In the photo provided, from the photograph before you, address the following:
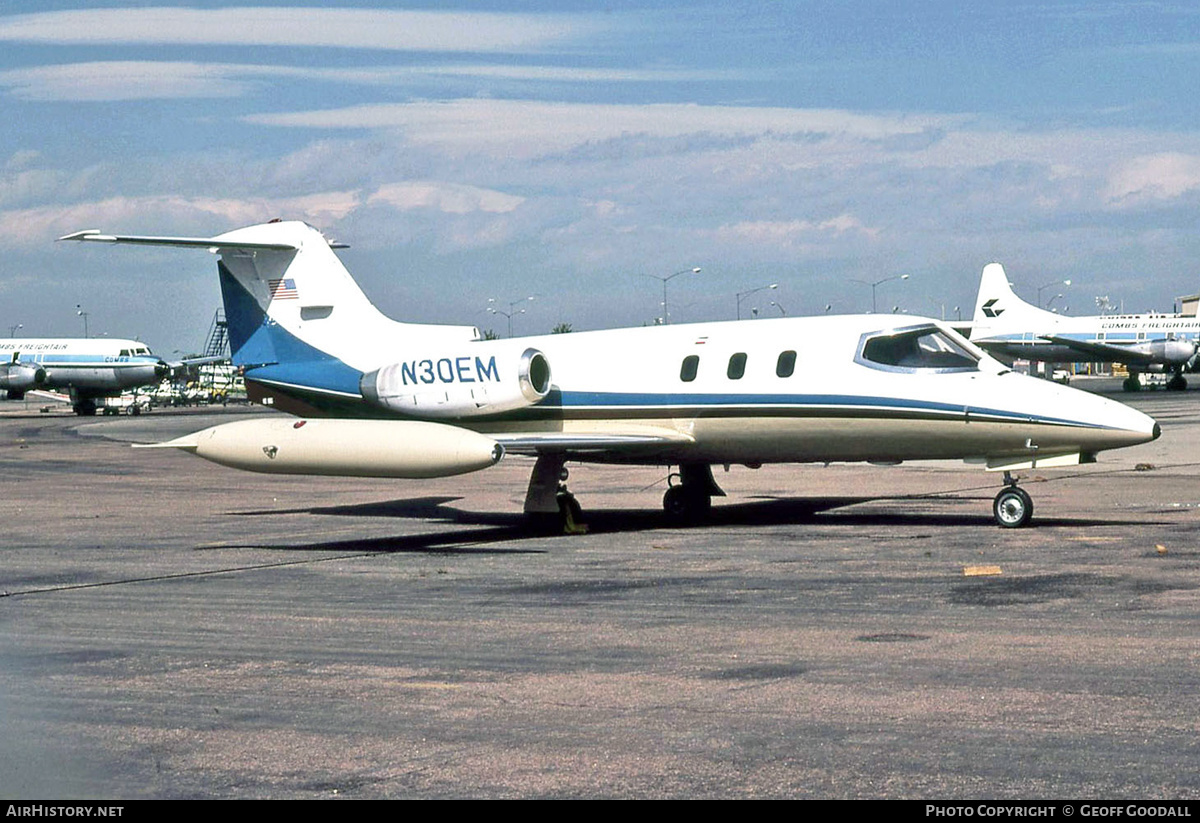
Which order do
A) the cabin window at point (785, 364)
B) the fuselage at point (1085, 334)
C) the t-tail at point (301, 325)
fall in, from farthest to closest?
the fuselage at point (1085, 334), the t-tail at point (301, 325), the cabin window at point (785, 364)

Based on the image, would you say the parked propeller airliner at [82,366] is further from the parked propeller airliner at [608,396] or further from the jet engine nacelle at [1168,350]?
the parked propeller airliner at [608,396]

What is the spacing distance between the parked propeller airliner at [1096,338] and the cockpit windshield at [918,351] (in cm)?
7001

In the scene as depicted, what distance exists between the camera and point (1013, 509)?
19516 mm

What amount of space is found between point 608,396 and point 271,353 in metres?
5.93

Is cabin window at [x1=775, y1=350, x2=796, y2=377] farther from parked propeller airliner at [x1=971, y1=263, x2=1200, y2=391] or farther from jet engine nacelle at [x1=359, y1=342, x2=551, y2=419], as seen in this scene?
parked propeller airliner at [x1=971, y1=263, x2=1200, y2=391]

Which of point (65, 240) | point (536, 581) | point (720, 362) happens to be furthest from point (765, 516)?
point (65, 240)

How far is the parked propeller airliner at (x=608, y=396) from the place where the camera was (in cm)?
1948

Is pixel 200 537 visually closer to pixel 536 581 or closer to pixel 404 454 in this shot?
pixel 404 454

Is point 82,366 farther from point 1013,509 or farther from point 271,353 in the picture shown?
point 1013,509

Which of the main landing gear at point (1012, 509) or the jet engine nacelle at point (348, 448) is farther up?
the jet engine nacelle at point (348, 448)

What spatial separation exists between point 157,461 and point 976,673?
33.0 meters

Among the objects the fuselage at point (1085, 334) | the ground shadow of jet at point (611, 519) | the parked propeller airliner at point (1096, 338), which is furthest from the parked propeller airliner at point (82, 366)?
the ground shadow of jet at point (611, 519)

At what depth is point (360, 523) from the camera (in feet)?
76.3

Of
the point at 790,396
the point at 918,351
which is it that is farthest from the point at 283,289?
the point at 918,351
